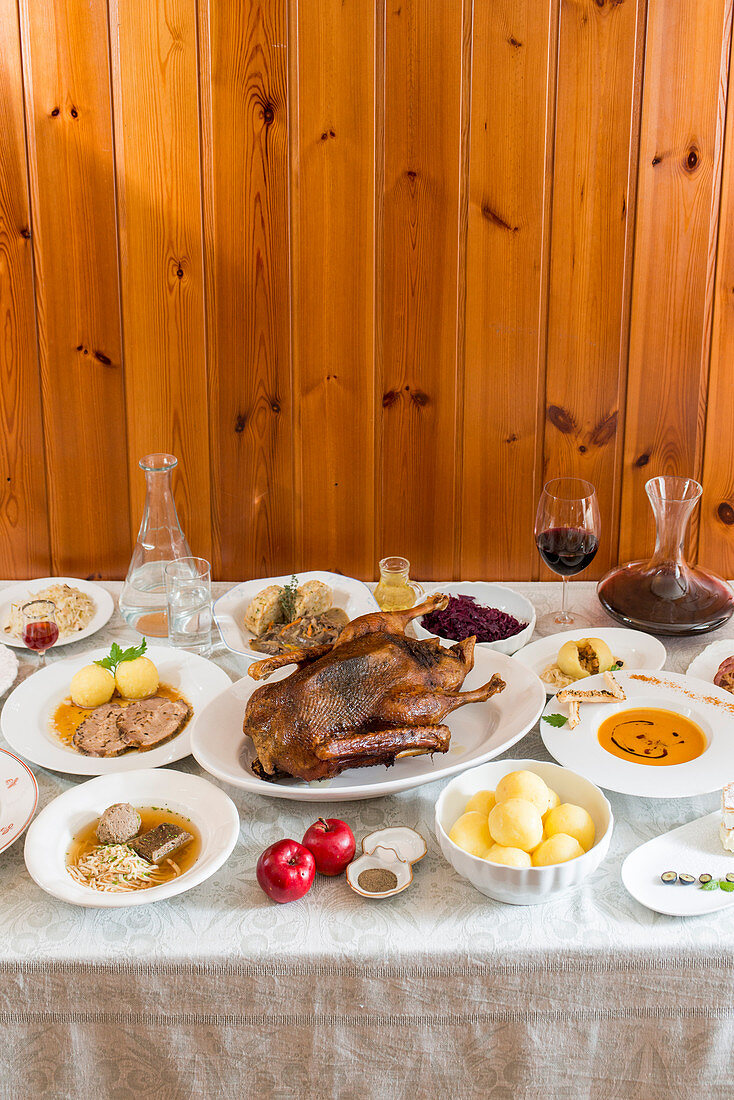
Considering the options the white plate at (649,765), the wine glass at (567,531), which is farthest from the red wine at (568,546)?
the white plate at (649,765)

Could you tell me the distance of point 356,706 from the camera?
134cm

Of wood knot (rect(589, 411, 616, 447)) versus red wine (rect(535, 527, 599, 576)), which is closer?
red wine (rect(535, 527, 599, 576))

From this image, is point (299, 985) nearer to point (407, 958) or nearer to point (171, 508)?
point (407, 958)

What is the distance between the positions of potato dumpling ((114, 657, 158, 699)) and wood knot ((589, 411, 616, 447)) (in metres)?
0.94

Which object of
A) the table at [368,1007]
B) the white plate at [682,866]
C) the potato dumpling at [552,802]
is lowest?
the table at [368,1007]

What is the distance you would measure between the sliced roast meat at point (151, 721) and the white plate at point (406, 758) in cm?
13

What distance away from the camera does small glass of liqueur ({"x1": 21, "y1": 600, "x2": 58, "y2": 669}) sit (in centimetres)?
168

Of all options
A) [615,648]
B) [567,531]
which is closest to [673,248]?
[567,531]

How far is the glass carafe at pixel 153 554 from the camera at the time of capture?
184 cm

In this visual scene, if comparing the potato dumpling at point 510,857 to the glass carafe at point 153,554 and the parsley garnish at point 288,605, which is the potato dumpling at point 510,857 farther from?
the glass carafe at point 153,554

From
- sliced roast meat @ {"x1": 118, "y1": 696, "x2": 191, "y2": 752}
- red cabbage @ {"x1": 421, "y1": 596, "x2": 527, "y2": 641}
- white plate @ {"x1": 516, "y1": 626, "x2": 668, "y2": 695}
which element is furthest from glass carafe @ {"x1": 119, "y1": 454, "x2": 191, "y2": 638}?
white plate @ {"x1": 516, "y1": 626, "x2": 668, "y2": 695}

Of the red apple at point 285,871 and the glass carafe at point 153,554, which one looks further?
the glass carafe at point 153,554

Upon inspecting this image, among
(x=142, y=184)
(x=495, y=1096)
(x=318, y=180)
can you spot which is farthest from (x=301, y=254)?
(x=495, y=1096)

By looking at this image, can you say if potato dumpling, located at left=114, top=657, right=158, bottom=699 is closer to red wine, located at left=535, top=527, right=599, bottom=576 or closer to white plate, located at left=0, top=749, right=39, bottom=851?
white plate, located at left=0, top=749, right=39, bottom=851
